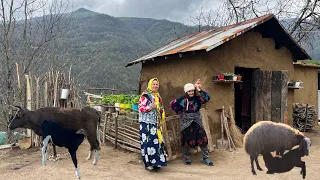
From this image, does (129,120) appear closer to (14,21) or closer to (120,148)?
(120,148)

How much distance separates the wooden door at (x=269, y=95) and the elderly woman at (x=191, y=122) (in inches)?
58.6

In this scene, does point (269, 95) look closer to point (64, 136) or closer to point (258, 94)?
point (258, 94)

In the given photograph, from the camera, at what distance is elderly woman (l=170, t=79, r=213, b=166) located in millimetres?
5527

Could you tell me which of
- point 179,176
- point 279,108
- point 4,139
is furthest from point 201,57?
point 4,139

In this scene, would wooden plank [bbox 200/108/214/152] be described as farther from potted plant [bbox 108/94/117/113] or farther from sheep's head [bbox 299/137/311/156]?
sheep's head [bbox 299/137/311/156]

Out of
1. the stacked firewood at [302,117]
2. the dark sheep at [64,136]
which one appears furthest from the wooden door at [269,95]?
the dark sheep at [64,136]

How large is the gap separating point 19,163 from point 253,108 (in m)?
5.77

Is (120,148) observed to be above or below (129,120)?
below

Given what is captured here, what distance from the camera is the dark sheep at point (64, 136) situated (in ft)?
9.29

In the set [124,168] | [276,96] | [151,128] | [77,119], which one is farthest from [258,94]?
[77,119]

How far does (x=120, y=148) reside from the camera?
749cm

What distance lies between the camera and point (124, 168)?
19.1ft

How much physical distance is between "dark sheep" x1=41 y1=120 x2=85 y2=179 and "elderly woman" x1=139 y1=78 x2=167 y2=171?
7.04 ft

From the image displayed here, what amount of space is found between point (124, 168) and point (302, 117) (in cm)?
607
